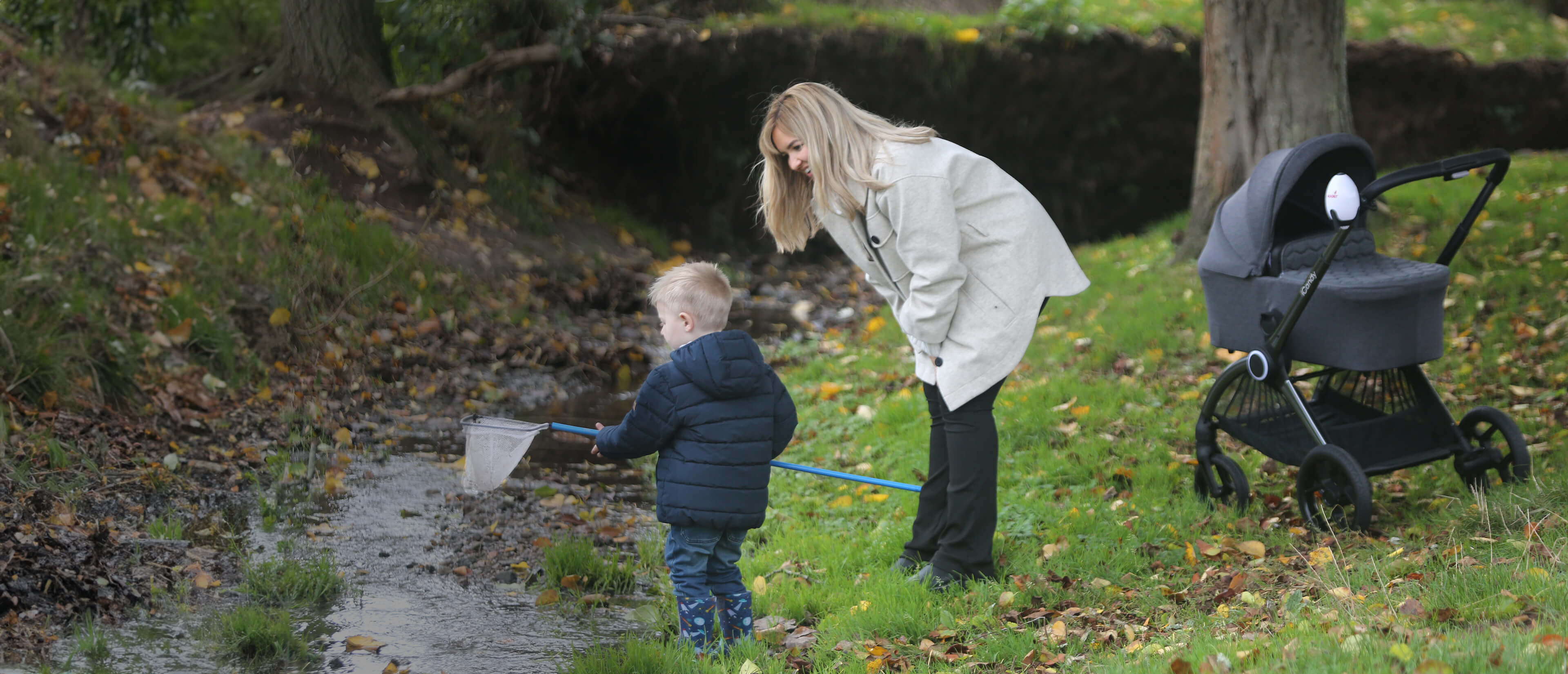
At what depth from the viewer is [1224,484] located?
4.68 m

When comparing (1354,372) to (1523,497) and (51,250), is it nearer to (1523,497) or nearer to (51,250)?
(1523,497)

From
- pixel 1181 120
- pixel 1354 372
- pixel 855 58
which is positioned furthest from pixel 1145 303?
pixel 1181 120

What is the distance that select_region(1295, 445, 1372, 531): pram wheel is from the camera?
4016 mm

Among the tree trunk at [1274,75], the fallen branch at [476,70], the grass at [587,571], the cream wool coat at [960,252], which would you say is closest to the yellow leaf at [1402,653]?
the cream wool coat at [960,252]

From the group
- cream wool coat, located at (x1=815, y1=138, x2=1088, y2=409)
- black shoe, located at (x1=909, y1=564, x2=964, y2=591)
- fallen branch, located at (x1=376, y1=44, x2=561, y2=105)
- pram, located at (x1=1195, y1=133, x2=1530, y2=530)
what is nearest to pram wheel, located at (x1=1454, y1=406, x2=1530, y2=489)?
pram, located at (x1=1195, y1=133, x2=1530, y2=530)

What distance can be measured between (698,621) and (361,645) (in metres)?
1.07

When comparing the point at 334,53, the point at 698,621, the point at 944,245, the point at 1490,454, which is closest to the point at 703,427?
the point at 698,621

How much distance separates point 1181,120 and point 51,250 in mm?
11137

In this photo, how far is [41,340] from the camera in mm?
5160

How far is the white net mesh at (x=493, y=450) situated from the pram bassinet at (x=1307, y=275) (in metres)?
2.71

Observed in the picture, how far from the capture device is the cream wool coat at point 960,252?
3.60 m

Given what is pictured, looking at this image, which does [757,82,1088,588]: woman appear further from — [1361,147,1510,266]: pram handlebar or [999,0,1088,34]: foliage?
[999,0,1088,34]: foliage

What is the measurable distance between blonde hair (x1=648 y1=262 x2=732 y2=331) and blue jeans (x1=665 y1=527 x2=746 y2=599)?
631 millimetres

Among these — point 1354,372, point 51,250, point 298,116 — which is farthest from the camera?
point 298,116
